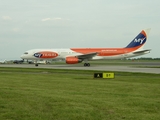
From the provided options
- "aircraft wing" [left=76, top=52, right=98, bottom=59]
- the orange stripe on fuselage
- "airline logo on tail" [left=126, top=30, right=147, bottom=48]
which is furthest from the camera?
"airline logo on tail" [left=126, top=30, right=147, bottom=48]

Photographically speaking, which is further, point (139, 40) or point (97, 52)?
point (139, 40)

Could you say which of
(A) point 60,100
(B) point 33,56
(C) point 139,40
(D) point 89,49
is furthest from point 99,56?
(A) point 60,100

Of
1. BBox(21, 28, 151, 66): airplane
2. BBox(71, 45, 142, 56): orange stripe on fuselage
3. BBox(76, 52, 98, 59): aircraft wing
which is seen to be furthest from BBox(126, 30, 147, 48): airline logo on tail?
BBox(76, 52, 98, 59): aircraft wing

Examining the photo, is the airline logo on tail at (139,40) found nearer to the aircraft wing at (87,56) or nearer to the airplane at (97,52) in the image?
the airplane at (97,52)

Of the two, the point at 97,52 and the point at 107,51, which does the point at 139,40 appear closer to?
the point at 107,51

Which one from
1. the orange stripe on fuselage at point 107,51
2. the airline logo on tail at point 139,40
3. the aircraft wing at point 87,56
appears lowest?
the aircraft wing at point 87,56

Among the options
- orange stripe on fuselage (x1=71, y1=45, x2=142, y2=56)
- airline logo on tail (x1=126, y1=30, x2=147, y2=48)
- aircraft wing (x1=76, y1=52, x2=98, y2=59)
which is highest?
airline logo on tail (x1=126, y1=30, x2=147, y2=48)

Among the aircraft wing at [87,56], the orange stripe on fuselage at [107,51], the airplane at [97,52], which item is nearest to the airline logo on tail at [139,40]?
the airplane at [97,52]

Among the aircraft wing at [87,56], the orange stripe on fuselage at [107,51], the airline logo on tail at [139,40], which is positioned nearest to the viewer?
the aircraft wing at [87,56]

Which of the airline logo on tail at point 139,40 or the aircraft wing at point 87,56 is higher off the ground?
the airline logo on tail at point 139,40

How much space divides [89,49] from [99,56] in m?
2.69

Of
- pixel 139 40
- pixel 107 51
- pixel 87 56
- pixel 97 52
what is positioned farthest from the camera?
pixel 139 40

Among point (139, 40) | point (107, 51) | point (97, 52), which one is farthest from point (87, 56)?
point (139, 40)

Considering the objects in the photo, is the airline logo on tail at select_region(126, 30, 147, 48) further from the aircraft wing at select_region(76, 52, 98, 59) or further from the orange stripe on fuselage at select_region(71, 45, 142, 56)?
the aircraft wing at select_region(76, 52, 98, 59)
